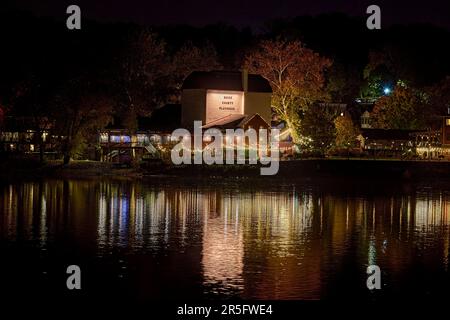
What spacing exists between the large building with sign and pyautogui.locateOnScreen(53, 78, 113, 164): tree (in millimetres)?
8371

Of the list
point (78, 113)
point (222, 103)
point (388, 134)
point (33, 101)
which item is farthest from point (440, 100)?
point (33, 101)

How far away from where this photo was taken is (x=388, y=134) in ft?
284

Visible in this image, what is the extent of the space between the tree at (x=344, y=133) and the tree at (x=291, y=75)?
5410 millimetres

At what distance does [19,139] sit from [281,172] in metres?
24.1

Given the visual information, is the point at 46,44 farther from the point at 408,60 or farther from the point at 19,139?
the point at 408,60

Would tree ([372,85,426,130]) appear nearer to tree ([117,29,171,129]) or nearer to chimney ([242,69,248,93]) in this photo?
chimney ([242,69,248,93])

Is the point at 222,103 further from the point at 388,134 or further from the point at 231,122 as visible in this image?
the point at 388,134

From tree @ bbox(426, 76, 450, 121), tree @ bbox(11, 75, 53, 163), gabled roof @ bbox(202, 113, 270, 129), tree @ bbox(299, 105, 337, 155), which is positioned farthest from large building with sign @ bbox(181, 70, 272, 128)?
tree @ bbox(426, 76, 450, 121)

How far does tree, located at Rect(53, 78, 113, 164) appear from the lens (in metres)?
65.4

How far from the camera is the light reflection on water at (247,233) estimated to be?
23.7 metres

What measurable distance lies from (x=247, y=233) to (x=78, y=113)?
122 ft

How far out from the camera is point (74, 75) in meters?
64.4

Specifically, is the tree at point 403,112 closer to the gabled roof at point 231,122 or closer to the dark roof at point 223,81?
the dark roof at point 223,81
